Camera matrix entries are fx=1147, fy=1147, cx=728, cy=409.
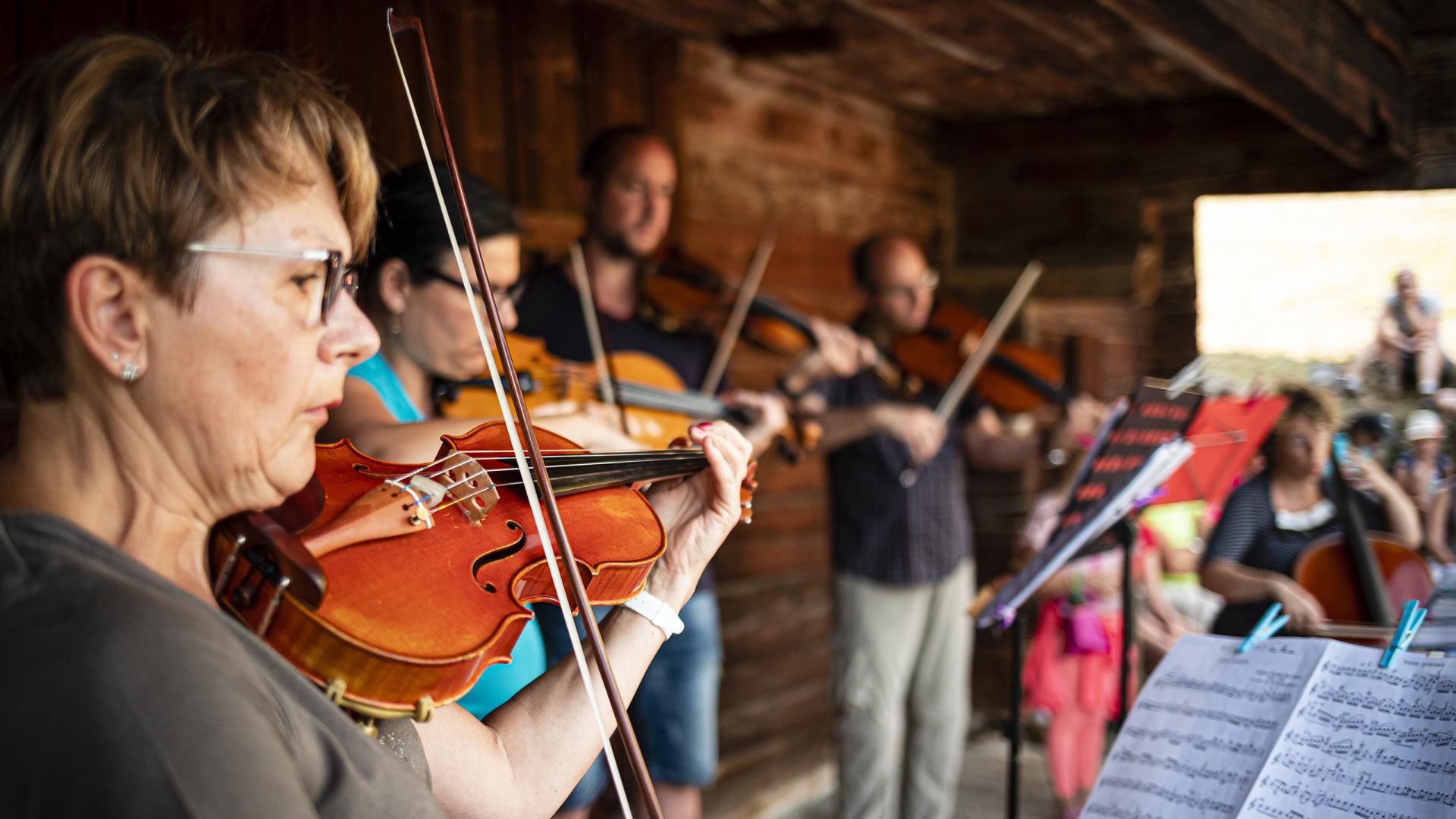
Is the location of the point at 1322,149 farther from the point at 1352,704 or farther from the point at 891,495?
the point at 1352,704

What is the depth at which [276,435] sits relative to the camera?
0.88m

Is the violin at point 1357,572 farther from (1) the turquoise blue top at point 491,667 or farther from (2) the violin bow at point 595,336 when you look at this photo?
(1) the turquoise blue top at point 491,667

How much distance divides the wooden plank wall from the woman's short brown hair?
1.48m

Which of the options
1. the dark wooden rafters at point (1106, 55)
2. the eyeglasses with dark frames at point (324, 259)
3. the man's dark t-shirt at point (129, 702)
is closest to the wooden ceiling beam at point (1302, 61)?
the dark wooden rafters at point (1106, 55)

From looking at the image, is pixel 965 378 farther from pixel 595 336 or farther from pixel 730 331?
pixel 595 336

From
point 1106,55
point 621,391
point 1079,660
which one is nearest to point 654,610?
point 621,391

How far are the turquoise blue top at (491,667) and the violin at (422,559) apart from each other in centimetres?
23

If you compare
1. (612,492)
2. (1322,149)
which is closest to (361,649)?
(612,492)

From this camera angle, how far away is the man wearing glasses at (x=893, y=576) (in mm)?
3299

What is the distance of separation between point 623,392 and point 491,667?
1.15 meters

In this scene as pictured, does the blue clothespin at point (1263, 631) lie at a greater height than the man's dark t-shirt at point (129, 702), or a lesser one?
lesser

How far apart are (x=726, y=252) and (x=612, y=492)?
106 inches

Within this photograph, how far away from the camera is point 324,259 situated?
0.90 m

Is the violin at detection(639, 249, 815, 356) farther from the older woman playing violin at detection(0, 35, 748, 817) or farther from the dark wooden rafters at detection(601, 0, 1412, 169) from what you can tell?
the older woman playing violin at detection(0, 35, 748, 817)
